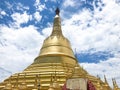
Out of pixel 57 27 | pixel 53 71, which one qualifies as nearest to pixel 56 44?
pixel 57 27

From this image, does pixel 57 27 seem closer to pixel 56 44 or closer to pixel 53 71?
pixel 56 44

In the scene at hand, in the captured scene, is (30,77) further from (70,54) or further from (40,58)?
(70,54)

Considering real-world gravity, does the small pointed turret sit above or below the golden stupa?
above

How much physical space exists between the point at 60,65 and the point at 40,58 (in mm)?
3689

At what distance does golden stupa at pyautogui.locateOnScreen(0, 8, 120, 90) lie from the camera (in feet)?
85.1

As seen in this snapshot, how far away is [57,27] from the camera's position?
36.6m

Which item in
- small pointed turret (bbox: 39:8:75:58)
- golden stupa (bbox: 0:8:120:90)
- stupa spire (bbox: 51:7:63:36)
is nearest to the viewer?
golden stupa (bbox: 0:8:120:90)

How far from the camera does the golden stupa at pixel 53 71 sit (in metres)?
25.9

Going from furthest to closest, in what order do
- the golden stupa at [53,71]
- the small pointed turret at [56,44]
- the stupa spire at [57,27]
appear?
the stupa spire at [57,27]
the small pointed turret at [56,44]
the golden stupa at [53,71]

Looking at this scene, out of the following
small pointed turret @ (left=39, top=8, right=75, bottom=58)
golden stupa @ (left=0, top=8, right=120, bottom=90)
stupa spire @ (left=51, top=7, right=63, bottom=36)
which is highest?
stupa spire @ (left=51, top=7, right=63, bottom=36)

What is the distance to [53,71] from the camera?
28.3 meters

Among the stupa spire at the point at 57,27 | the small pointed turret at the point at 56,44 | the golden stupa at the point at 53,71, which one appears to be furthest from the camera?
the stupa spire at the point at 57,27

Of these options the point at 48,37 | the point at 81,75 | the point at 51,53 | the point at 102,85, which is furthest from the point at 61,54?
the point at 81,75

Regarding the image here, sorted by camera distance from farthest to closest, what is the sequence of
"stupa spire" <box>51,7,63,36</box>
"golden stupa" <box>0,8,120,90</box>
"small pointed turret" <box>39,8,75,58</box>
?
"stupa spire" <box>51,7,63,36</box> → "small pointed turret" <box>39,8,75,58</box> → "golden stupa" <box>0,8,120,90</box>
